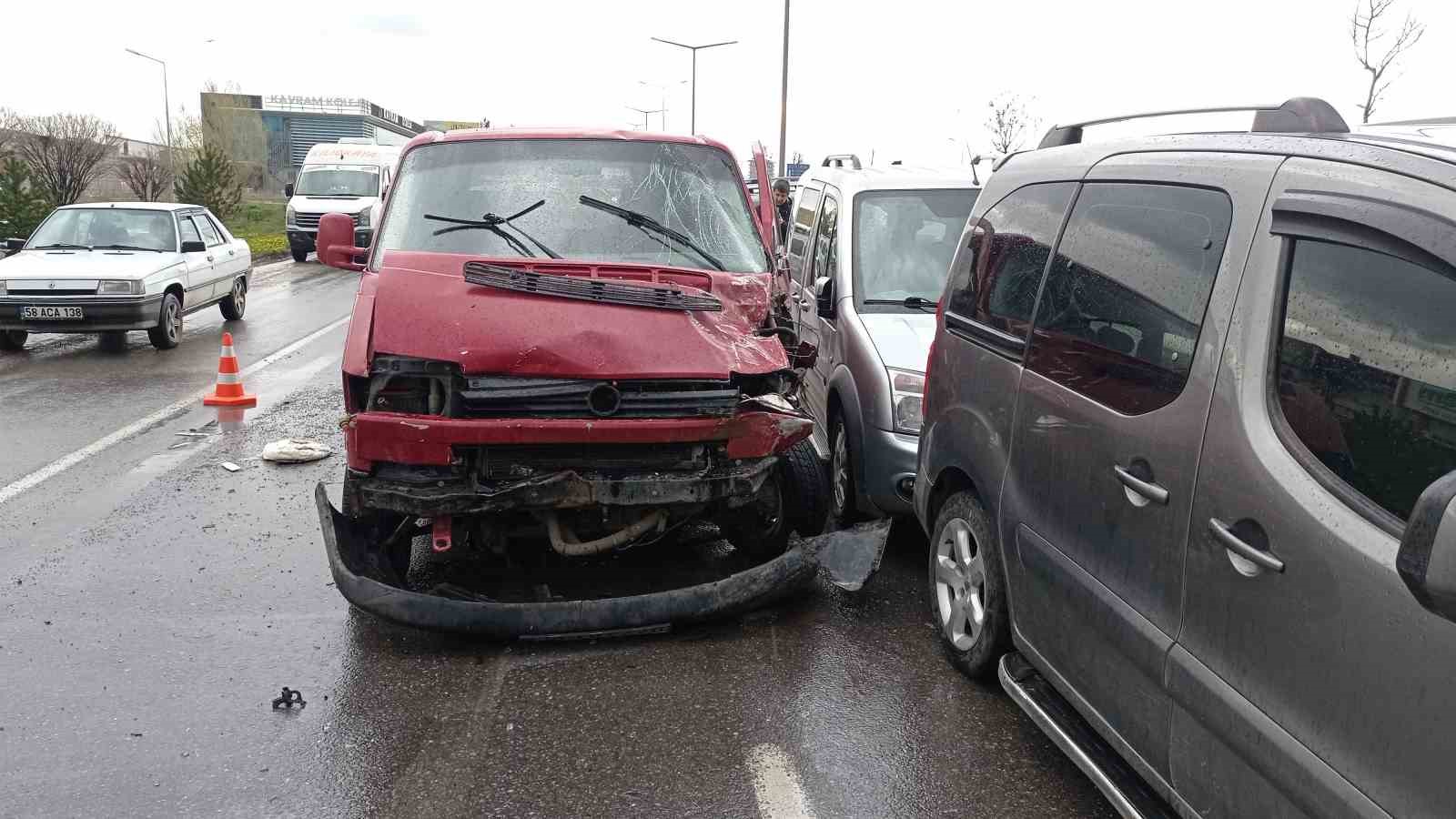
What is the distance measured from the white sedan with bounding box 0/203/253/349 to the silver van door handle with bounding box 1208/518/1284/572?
462 inches

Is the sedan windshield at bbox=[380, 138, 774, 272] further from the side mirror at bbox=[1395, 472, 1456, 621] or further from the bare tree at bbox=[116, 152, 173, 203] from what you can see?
the bare tree at bbox=[116, 152, 173, 203]

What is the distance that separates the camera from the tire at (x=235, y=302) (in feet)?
48.3

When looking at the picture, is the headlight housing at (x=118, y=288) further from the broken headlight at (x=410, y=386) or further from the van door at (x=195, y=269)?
the broken headlight at (x=410, y=386)

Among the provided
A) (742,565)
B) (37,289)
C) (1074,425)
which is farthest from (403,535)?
(37,289)

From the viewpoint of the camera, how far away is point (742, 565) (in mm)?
5367

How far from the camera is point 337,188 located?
2545cm

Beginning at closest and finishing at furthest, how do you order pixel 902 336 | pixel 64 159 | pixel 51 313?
pixel 902 336 < pixel 51 313 < pixel 64 159

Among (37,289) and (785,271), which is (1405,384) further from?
(37,289)

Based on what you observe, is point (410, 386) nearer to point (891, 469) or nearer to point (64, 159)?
point (891, 469)

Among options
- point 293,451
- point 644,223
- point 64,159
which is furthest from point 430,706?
point 64,159

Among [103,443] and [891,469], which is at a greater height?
[891,469]

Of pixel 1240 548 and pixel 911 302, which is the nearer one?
pixel 1240 548

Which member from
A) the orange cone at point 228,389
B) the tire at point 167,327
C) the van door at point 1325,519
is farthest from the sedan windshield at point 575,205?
the tire at point 167,327

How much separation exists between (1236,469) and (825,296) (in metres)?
4.01
